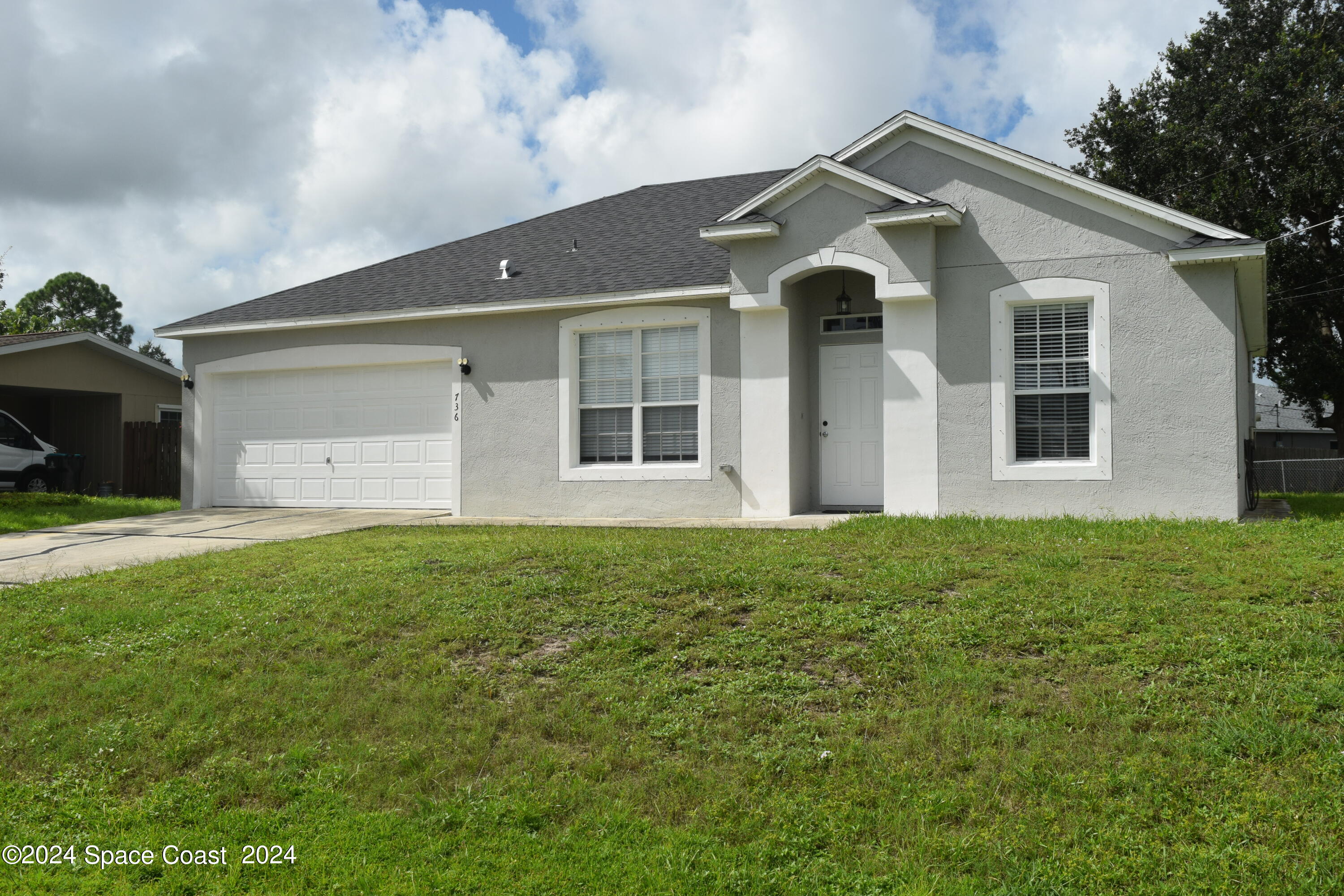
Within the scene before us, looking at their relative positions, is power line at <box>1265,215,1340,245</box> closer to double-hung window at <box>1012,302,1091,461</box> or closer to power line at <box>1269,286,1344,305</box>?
power line at <box>1269,286,1344,305</box>

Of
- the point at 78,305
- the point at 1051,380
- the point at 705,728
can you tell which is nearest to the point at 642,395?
the point at 1051,380

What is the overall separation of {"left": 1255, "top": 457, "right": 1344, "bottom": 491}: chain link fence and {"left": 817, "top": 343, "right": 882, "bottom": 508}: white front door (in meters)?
16.6

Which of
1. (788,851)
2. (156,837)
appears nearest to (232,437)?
(156,837)

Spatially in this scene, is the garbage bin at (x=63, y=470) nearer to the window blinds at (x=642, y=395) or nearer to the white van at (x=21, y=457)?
the white van at (x=21, y=457)

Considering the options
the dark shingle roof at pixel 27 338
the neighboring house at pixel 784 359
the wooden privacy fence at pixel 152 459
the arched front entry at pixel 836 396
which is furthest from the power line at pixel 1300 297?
the dark shingle roof at pixel 27 338

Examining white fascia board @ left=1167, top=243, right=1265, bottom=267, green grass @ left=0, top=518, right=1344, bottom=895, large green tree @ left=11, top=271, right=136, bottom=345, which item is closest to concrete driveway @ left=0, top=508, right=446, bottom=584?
green grass @ left=0, top=518, right=1344, bottom=895

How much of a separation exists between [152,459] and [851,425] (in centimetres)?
1552

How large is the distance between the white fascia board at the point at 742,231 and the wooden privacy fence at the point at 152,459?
13917mm

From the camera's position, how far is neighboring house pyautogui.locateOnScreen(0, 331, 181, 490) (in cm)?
2089

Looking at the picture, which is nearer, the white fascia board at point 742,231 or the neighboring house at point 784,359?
the neighboring house at point 784,359

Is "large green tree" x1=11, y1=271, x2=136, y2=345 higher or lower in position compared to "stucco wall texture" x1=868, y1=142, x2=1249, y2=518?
higher

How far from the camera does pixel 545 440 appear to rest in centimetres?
1379

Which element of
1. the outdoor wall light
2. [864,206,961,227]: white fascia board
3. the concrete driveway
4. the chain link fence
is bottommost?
the concrete driveway

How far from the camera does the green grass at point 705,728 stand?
4.23m
